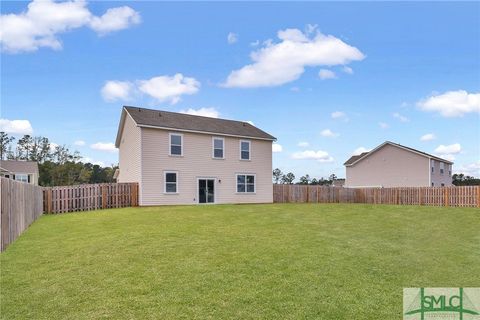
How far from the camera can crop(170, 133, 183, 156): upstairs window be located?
80.2ft

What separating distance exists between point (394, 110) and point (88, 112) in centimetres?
2189

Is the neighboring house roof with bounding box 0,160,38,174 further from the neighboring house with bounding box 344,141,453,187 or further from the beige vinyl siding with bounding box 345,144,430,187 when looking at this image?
the beige vinyl siding with bounding box 345,144,430,187

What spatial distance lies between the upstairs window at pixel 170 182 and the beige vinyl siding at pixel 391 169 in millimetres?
24725

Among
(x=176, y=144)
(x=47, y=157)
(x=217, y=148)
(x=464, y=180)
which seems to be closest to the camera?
(x=176, y=144)

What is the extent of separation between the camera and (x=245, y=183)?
2784cm

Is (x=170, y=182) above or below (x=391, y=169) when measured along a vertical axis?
below

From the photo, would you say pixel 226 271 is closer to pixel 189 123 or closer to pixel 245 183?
pixel 189 123

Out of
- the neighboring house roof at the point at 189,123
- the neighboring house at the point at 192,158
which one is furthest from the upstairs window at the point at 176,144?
the neighboring house roof at the point at 189,123

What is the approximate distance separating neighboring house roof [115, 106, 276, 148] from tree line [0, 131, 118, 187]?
25825 mm

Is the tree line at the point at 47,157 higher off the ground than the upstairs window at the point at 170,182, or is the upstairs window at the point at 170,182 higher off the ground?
the tree line at the point at 47,157

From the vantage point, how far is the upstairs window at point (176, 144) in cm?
2445

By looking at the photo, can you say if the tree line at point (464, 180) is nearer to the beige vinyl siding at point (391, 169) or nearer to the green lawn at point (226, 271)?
the beige vinyl siding at point (391, 169)

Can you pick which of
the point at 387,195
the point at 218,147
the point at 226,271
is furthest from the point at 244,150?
the point at 226,271

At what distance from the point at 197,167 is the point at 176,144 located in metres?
2.19
